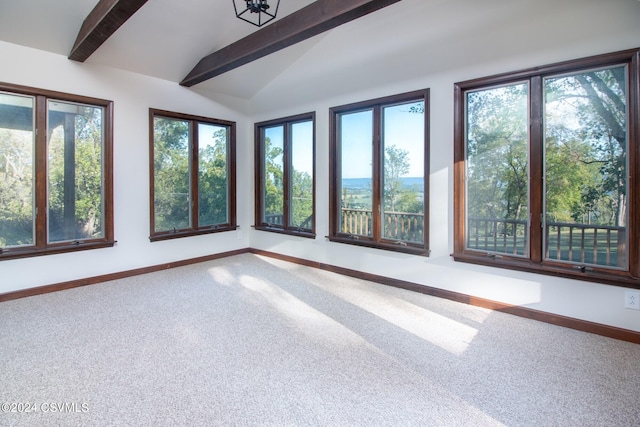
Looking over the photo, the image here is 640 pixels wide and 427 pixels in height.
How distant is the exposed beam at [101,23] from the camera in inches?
112

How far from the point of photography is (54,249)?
13.0 ft

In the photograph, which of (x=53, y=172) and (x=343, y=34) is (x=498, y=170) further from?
(x=53, y=172)

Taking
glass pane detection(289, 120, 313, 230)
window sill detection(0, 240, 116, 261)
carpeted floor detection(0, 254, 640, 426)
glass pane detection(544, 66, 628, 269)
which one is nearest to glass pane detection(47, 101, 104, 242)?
window sill detection(0, 240, 116, 261)

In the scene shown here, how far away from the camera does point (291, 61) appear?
5.09m

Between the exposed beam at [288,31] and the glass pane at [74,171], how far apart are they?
1523mm

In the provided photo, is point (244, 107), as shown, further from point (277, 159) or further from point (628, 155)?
point (628, 155)

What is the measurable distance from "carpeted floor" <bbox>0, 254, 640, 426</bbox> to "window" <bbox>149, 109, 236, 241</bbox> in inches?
64.3

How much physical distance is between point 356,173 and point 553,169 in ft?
7.48

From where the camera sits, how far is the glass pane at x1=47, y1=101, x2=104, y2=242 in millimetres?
3988

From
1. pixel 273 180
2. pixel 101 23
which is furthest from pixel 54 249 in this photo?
pixel 273 180

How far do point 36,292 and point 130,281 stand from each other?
933 millimetres

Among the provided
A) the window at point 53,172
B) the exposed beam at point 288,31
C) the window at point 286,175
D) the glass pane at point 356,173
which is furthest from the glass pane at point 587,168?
the window at point 53,172

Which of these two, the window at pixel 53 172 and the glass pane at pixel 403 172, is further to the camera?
the glass pane at pixel 403 172

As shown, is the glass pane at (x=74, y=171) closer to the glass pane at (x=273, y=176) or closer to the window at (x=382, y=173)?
the glass pane at (x=273, y=176)
